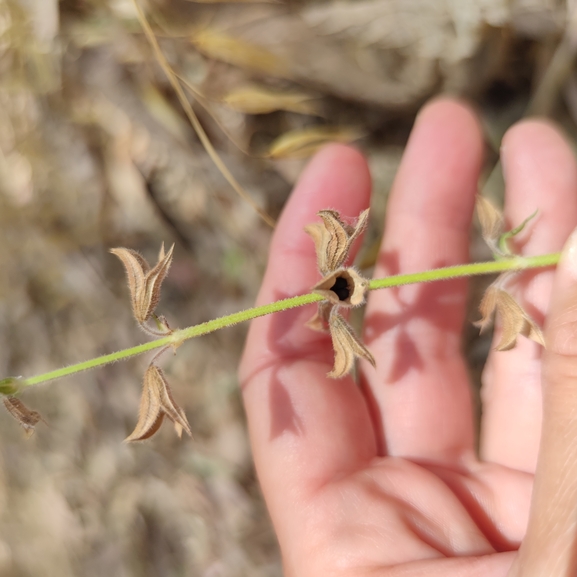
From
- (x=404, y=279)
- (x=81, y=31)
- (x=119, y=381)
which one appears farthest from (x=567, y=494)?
(x=81, y=31)

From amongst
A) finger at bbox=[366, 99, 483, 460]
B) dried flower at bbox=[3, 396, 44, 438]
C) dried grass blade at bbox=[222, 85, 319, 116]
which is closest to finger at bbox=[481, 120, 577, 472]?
finger at bbox=[366, 99, 483, 460]

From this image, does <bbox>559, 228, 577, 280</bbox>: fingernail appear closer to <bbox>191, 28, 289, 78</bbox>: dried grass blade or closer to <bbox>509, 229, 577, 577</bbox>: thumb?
<bbox>509, 229, 577, 577</bbox>: thumb

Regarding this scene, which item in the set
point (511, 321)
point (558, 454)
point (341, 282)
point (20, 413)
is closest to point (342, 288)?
point (341, 282)

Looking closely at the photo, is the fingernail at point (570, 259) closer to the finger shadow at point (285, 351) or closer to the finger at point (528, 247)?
the finger at point (528, 247)

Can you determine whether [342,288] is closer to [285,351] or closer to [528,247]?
[285,351]

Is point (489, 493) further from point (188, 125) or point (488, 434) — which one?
point (188, 125)

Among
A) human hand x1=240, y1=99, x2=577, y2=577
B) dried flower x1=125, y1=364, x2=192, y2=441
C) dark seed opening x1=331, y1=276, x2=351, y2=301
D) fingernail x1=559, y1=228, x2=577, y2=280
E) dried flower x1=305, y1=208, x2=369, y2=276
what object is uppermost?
dried flower x1=305, y1=208, x2=369, y2=276

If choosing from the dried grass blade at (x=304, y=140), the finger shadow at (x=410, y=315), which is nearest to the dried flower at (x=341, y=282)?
the finger shadow at (x=410, y=315)
